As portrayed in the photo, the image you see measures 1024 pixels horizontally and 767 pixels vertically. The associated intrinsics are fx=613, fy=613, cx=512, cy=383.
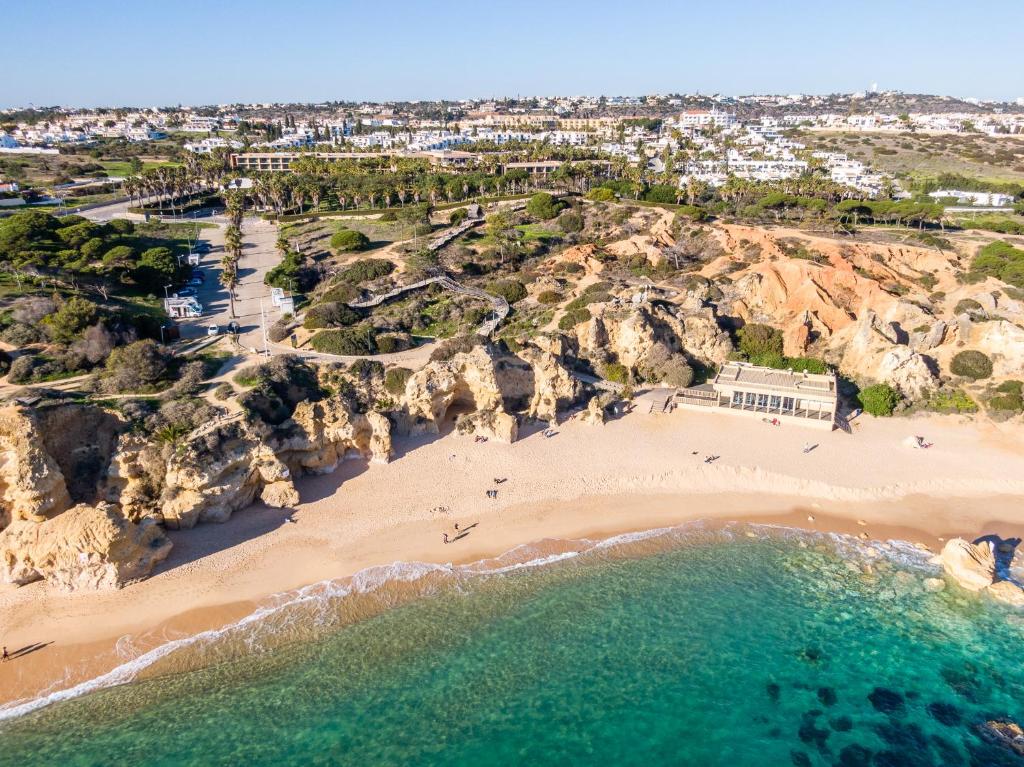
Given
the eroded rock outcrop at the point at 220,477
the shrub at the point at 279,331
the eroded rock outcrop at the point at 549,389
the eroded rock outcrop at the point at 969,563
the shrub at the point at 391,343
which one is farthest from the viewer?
the shrub at the point at 279,331

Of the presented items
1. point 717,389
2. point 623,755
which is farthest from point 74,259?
point 623,755

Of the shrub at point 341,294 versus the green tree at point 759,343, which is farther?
the shrub at point 341,294

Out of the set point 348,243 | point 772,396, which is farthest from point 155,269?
point 772,396

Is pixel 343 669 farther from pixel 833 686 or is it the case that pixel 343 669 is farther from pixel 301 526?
pixel 833 686

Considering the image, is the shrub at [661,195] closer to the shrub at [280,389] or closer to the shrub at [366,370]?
the shrub at [366,370]

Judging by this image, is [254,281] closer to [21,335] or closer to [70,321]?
[70,321]

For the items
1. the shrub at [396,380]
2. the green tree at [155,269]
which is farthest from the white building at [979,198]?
the green tree at [155,269]

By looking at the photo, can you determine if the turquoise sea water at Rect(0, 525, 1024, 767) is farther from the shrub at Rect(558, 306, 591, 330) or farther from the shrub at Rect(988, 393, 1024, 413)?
the shrub at Rect(558, 306, 591, 330)
